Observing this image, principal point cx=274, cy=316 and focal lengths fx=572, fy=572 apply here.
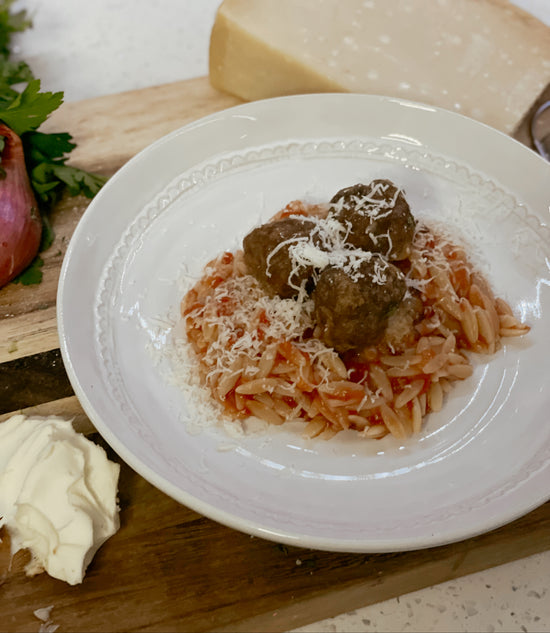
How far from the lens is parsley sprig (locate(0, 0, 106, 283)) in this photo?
3502mm

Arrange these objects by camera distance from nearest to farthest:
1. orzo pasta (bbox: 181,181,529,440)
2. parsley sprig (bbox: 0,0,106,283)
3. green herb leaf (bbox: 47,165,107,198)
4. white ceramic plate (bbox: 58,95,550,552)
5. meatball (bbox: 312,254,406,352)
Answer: white ceramic plate (bbox: 58,95,550,552) < meatball (bbox: 312,254,406,352) < orzo pasta (bbox: 181,181,529,440) < parsley sprig (bbox: 0,0,106,283) < green herb leaf (bbox: 47,165,107,198)

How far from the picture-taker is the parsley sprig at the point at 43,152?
3.50 meters

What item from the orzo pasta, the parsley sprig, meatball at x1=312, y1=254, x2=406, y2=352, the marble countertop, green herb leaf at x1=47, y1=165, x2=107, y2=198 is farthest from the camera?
the marble countertop

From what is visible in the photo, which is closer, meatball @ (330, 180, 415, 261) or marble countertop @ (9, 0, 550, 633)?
meatball @ (330, 180, 415, 261)

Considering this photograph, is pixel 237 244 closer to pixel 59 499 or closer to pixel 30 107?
pixel 30 107

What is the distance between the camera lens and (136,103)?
14.6ft

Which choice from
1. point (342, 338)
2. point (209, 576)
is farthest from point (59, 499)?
point (342, 338)

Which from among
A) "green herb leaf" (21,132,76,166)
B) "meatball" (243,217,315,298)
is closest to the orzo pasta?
"meatball" (243,217,315,298)

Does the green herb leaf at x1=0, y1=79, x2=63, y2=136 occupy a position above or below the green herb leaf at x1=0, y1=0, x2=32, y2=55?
above

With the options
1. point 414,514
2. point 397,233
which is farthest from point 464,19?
point 414,514

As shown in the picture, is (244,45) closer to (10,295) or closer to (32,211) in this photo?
(32,211)

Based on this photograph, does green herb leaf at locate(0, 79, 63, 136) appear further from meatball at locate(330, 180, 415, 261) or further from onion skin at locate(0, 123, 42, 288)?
meatball at locate(330, 180, 415, 261)

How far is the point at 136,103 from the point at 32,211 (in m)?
1.38

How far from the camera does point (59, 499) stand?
2521mm
